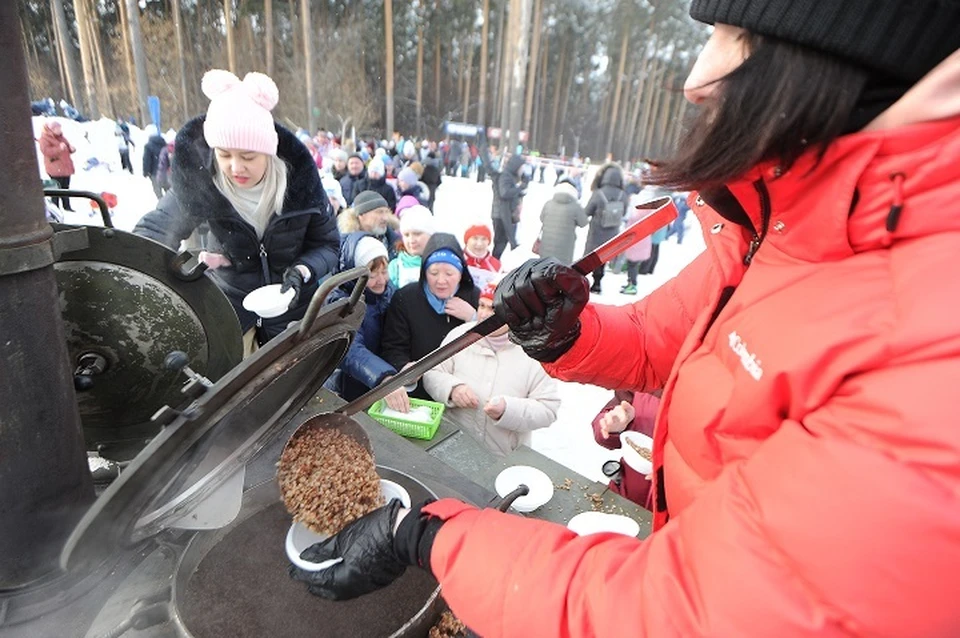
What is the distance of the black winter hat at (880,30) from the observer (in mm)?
625

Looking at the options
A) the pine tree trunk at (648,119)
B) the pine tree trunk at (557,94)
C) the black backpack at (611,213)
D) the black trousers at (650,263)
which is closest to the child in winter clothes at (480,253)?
the black backpack at (611,213)

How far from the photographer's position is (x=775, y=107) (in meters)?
0.70

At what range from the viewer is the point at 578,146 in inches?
1319

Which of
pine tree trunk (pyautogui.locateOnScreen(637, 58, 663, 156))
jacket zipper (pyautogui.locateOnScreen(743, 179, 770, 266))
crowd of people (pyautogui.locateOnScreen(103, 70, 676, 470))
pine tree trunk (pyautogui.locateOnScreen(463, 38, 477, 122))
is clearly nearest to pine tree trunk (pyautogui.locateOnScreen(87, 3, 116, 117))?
crowd of people (pyautogui.locateOnScreen(103, 70, 676, 470))

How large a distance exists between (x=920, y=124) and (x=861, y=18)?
6.0 inches

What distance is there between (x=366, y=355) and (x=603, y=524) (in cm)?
171

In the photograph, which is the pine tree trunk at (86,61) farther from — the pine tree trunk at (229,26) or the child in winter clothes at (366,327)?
the child in winter clothes at (366,327)

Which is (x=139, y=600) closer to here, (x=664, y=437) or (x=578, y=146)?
(x=664, y=437)

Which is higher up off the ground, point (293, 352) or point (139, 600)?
point (293, 352)

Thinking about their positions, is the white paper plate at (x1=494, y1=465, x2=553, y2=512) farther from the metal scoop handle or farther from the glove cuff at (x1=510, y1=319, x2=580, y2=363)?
the metal scoop handle

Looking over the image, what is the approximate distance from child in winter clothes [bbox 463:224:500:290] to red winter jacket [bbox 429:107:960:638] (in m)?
3.51

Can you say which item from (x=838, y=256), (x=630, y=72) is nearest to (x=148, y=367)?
(x=838, y=256)

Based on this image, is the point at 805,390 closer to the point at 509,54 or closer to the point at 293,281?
the point at 293,281

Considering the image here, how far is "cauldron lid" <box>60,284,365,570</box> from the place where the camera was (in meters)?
0.80
